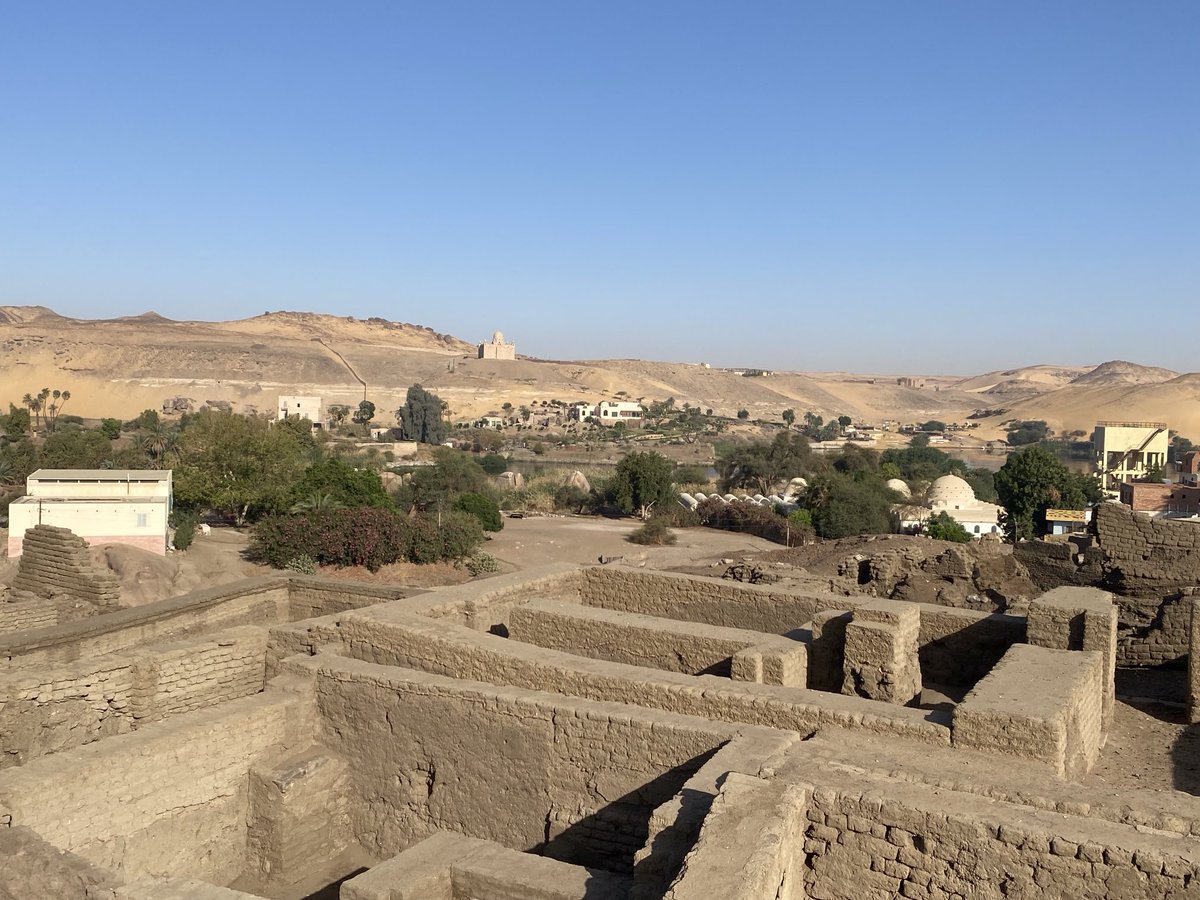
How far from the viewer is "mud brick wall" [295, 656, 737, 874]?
20.5ft

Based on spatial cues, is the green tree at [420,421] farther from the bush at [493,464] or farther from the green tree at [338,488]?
the green tree at [338,488]

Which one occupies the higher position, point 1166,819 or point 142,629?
point 1166,819

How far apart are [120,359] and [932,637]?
108745mm

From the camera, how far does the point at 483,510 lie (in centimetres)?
3372

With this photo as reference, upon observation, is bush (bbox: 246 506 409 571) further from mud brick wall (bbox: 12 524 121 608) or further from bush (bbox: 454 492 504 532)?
bush (bbox: 454 492 504 532)

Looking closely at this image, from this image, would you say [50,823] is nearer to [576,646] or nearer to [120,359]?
[576,646]

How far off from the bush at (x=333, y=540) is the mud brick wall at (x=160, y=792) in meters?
14.4

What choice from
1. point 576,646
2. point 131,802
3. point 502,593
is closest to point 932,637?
point 576,646

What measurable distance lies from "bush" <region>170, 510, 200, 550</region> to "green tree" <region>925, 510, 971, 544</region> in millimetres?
19672

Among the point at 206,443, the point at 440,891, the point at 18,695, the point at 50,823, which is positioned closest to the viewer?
the point at 440,891

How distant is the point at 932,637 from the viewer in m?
8.92

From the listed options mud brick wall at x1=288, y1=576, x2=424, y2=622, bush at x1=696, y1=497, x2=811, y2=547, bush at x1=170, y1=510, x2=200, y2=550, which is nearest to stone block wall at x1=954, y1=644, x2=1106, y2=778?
mud brick wall at x1=288, y1=576, x2=424, y2=622

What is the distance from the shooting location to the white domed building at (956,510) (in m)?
36.5

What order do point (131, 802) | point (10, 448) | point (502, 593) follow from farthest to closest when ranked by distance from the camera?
point (10, 448) → point (502, 593) → point (131, 802)
